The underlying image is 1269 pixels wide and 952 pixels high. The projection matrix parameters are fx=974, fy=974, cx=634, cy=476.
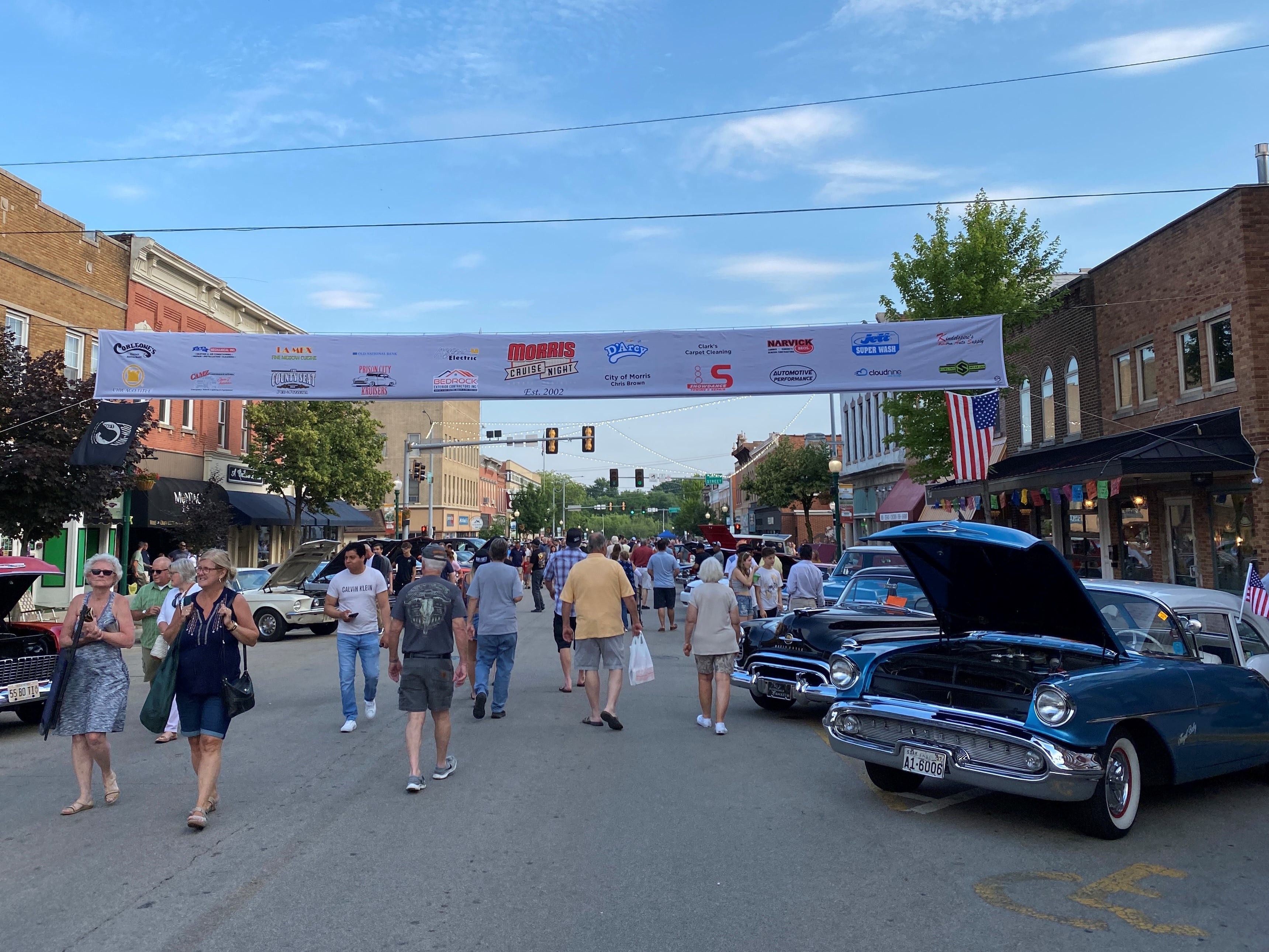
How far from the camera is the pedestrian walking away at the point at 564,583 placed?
12.0m

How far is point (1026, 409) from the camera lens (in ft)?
92.4

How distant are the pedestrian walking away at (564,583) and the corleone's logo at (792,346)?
515cm

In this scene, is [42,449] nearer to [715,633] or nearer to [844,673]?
[715,633]

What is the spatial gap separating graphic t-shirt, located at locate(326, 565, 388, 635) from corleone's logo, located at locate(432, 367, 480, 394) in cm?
782

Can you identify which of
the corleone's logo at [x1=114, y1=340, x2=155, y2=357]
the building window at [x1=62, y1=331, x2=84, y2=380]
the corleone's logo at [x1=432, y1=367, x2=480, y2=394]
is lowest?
the corleone's logo at [x1=432, y1=367, x2=480, y2=394]

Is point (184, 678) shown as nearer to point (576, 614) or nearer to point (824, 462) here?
point (576, 614)

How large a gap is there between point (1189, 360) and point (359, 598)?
57.9 ft

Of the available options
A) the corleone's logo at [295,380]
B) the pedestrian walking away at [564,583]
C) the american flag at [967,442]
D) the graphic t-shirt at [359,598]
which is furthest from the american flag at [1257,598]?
the corleone's logo at [295,380]

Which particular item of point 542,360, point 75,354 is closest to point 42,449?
point 542,360

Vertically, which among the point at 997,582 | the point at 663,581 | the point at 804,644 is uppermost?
the point at 997,582

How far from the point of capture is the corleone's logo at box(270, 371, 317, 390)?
56.4 feet

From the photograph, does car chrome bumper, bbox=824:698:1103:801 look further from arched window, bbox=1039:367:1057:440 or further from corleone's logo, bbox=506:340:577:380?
arched window, bbox=1039:367:1057:440

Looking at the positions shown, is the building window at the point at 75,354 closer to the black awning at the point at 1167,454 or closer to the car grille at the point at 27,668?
the car grille at the point at 27,668

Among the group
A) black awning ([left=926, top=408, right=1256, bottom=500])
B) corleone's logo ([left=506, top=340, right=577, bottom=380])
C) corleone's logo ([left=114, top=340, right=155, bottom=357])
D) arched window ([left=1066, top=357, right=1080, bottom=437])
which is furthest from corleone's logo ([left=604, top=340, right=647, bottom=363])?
arched window ([left=1066, top=357, right=1080, bottom=437])
